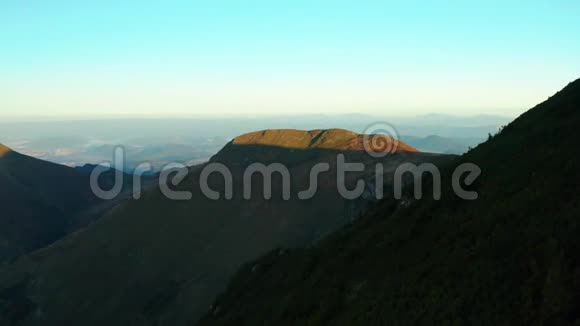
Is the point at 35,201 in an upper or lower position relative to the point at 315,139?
lower

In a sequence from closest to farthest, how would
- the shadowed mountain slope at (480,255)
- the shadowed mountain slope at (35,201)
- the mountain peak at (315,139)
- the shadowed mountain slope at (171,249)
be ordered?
the shadowed mountain slope at (480,255)
the shadowed mountain slope at (171,249)
the mountain peak at (315,139)
the shadowed mountain slope at (35,201)

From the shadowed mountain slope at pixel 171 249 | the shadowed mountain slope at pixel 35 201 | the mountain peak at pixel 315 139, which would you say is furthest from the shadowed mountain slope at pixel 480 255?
the shadowed mountain slope at pixel 35 201

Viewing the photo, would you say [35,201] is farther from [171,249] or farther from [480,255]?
[480,255]

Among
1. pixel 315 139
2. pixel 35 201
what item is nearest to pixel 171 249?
pixel 315 139

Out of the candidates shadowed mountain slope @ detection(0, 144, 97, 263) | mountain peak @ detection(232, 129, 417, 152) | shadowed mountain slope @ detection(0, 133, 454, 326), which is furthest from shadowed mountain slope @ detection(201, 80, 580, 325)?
shadowed mountain slope @ detection(0, 144, 97, 263)

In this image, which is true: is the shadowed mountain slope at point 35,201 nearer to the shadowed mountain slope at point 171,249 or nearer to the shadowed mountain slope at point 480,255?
the shadowed mountain slope at point 171,249

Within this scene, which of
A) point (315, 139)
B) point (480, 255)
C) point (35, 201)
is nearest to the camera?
point (480, 255)
